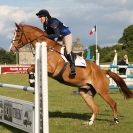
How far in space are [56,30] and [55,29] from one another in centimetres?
4

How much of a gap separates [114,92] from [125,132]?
12196mm

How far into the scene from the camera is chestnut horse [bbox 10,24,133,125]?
10695 mm

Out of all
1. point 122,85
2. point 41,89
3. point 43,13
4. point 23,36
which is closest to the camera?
point 41,89

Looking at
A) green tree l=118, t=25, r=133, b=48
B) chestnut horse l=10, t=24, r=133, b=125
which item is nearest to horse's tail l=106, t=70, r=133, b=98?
chestnut horse l=10, t=24, r=133, b=125

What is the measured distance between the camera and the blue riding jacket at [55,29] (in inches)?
412

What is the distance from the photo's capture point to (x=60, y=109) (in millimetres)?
13727

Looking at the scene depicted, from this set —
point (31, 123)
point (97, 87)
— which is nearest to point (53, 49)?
point (97, 87)

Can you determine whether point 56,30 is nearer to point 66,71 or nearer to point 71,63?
point 71,63

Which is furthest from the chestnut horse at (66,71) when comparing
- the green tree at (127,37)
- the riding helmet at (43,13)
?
the green tree at (127,37)

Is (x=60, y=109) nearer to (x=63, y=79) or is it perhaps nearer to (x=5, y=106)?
(x=63, y=79)

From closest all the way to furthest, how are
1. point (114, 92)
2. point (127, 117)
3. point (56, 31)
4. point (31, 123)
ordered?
1. point (31, 123)
2. point (56, 31)
3. point (127, 117)
4. point (114, 92)

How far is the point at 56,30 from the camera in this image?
10.5 m

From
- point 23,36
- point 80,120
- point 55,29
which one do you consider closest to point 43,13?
point 55,29

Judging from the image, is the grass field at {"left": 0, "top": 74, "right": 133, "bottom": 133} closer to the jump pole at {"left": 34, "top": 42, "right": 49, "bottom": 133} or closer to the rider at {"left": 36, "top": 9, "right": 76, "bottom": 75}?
the rider at {"left": 36, "top": 9, "right": 76, "bottom": 75}
